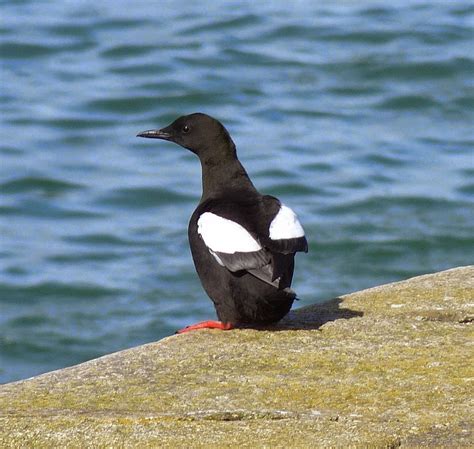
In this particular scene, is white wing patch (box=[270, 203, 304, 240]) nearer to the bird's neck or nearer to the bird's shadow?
the bird's shadow

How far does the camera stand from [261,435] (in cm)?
346

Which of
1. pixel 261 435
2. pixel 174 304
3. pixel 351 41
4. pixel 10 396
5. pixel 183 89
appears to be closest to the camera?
pixel 261 435

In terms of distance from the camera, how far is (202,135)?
6035 mm

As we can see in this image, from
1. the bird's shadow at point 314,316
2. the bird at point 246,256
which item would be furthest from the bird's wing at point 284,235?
the bird's shadow at point 314,316

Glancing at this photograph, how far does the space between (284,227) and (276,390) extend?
119 centimetres

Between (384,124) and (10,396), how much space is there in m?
11.8

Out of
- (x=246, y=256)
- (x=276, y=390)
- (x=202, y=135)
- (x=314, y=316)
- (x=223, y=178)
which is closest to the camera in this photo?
(x=276, y=390)

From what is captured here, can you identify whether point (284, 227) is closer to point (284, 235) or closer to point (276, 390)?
point (284, 235)

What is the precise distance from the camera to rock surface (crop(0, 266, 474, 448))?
3488 millimetres

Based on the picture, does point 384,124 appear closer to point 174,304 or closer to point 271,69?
point 271,69

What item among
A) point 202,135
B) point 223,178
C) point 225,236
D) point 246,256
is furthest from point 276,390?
point 202,135

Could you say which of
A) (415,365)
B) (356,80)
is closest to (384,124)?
(356,80)

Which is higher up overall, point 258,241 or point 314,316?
point 258,241

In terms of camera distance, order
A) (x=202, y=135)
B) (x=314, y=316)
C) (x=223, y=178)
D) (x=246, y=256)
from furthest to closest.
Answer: (x=202, y=135) < (x=223, y=178) < (x=314, y=316) < (x=246, y=256)
